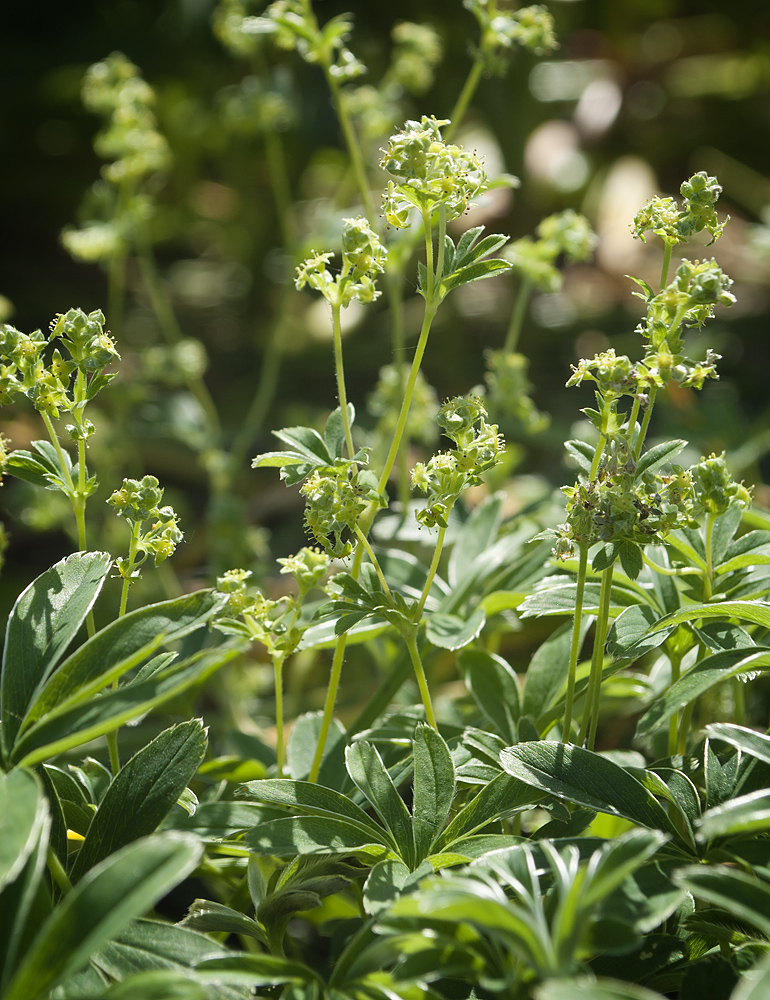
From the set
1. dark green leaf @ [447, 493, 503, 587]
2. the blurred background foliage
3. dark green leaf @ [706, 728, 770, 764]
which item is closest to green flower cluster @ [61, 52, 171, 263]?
the blurred background foliage

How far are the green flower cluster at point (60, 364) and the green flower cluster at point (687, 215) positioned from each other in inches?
17.5

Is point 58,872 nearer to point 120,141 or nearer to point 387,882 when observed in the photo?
point 387,882

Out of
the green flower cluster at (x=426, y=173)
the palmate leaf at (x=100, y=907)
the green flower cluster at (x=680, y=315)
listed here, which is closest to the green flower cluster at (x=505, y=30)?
the green flower cluster at (x=426, y=173)

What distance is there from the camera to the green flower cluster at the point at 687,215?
26.8 inches

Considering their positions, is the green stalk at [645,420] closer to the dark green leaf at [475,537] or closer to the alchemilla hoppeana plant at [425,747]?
the alchemilla hoppeana plant at [425,747]

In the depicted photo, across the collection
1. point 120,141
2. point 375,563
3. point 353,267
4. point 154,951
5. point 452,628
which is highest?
point 120,141

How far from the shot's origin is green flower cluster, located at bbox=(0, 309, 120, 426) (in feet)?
2.32

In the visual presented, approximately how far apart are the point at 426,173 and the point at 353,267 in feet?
0.32

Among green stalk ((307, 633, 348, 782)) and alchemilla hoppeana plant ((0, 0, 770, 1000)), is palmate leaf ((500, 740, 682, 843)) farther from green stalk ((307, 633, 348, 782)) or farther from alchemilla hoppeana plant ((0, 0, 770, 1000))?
green stalk ((307, 633, 348, 782))

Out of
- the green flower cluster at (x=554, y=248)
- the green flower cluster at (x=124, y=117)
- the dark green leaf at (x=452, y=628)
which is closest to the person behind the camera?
the dark green leaf at (x=452, y=628)

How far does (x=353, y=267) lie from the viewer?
740mm

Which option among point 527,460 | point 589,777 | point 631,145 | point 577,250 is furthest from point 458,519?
point 631,145

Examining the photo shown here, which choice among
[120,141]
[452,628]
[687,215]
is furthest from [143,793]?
[120,141]

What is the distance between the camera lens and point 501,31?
3.38 ft
